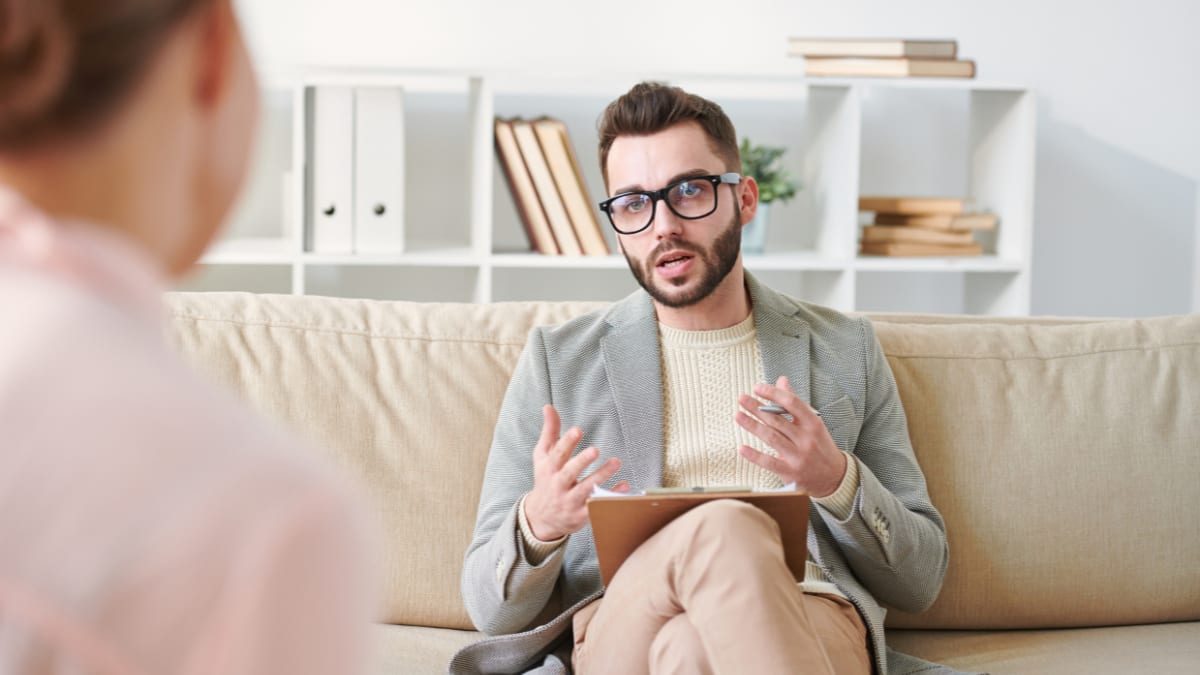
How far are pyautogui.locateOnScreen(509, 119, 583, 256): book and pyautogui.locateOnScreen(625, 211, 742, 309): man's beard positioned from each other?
3.53ft

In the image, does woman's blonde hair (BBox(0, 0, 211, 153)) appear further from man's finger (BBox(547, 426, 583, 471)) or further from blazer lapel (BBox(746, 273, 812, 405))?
blazer lapel (BBox(746, 273, 812, 405))

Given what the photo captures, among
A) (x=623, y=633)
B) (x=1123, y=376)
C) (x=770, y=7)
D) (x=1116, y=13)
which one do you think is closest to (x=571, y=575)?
(x=623, y=633)

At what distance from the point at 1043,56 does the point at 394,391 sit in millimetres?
2241

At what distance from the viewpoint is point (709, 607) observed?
136 cm

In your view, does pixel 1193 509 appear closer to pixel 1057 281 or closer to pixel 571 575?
pixel 571 575

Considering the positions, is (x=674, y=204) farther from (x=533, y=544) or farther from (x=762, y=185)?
(x=762, y=185)

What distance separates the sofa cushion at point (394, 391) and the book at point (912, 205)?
138cm

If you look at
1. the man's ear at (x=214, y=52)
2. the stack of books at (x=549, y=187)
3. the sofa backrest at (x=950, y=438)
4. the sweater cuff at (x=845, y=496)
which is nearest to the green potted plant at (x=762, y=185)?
the stack of books at (x=549, y=187)

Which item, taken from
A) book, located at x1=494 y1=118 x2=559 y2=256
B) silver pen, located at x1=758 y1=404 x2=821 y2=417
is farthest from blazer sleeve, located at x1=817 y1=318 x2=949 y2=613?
book, located at x1=494 y1=118 x2=559 y2=256

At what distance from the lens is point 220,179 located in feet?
1.50

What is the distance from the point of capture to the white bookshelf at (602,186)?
2.98 metres

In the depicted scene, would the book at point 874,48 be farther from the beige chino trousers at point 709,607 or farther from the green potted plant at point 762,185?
the beige chino trousers at point 709,607

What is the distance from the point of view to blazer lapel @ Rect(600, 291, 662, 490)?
1.80 meters

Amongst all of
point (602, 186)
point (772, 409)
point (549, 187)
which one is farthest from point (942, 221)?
A: point (772, 409)
